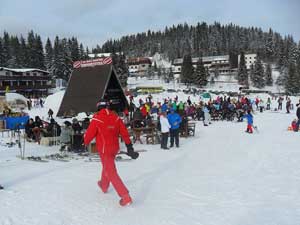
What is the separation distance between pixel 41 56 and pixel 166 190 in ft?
276

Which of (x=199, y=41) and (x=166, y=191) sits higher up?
(x=199, y=41)

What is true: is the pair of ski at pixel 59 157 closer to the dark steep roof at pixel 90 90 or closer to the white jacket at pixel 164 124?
the white jacket at pixel 164 124

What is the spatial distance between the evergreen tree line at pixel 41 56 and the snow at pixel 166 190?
221ft

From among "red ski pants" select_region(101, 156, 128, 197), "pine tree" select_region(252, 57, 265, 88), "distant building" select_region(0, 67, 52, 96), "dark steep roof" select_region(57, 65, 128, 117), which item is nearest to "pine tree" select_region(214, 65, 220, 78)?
"pine tree" select_region(252, 57, 265, 88)

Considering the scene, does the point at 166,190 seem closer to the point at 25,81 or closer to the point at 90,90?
the point at 90,90

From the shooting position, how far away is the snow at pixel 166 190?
494 cm

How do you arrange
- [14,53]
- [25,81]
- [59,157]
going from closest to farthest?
1. [59,157]
2. [25,81]
3. [14,53]

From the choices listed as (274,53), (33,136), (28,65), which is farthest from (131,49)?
(33,136)

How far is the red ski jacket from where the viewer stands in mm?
5375

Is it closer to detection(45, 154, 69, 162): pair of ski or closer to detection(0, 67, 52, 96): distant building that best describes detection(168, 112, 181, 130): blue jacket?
detection(45, 154, 69, 162): pair of ski

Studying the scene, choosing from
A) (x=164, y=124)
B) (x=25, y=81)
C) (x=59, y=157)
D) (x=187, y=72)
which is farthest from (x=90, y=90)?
(x=187, y=72)

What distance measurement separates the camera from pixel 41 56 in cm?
8475

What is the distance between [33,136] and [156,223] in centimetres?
1062

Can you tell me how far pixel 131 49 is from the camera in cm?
18638
